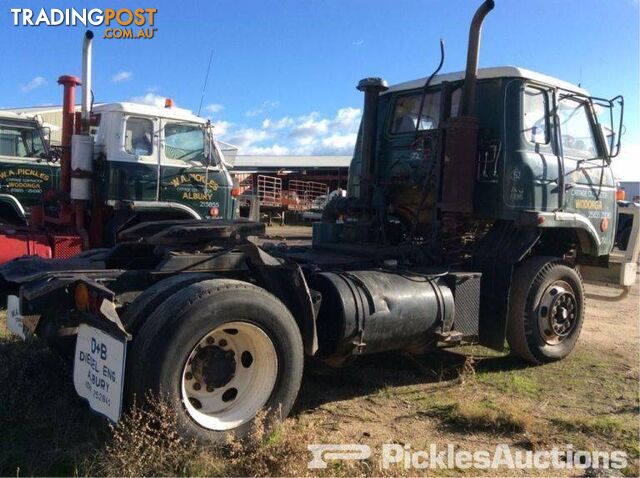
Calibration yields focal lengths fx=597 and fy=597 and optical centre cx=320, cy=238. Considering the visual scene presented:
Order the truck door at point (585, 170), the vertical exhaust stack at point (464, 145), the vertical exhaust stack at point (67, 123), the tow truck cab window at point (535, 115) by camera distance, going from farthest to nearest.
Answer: the vertical exhaust stack at point (67, 123) < the truck door at point (585, 170) < the tow truck cab window at point (535, 115) < the vertical exhaust stack at point (464, 145)

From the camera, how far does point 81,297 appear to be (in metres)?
3.53

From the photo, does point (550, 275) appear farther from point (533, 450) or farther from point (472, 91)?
point (533, 450)

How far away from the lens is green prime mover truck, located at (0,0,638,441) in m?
3.40

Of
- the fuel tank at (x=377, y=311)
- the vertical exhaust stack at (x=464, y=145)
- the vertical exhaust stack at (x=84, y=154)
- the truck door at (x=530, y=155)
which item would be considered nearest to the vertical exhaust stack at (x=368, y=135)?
the vertical exhaust stack at (x=464, y=145)

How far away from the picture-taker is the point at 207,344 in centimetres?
358

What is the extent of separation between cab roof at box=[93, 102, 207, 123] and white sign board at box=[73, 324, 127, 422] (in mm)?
5390

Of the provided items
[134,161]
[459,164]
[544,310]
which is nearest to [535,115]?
[459,164]

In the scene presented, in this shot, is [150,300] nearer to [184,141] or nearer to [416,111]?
[416,111]

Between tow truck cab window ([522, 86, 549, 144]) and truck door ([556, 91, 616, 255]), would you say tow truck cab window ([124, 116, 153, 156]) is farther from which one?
truck door ([556, 91, 616, 255])

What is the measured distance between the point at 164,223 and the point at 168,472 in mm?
2135

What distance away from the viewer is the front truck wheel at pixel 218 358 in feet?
10.5

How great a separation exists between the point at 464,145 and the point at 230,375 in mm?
3160

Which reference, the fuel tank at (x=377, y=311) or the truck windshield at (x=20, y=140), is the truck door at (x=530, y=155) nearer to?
the fuel tank at (x=377, y=311)

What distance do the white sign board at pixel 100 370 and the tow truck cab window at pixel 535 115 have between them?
4176mm
